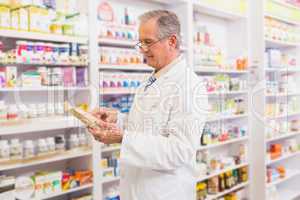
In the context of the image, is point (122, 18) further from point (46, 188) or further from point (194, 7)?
point (46, 188)

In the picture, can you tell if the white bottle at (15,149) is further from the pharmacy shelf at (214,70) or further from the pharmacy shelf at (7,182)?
the pharmacy shelf at (214,70)

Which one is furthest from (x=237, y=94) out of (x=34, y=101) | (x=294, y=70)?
(x=34, y=101)

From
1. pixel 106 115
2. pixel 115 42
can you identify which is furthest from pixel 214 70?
pixel 106 115

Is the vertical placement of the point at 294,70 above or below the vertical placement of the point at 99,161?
above

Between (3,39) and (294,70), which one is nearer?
(3,39)

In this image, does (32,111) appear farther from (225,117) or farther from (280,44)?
(280,44)

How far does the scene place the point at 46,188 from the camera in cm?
249

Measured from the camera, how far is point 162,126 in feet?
5.50

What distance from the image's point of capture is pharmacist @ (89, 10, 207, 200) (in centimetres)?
159

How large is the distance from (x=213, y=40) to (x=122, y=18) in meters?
1.63

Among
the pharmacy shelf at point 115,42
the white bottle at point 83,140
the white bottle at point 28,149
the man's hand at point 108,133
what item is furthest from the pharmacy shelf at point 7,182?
the pharmacy shelf at point 115,42

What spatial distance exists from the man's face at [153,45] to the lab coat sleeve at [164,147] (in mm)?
328

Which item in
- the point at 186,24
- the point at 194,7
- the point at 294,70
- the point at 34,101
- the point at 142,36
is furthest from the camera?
the point at 294,70

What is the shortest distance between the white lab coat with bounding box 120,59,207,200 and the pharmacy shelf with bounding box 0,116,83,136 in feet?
2.76
